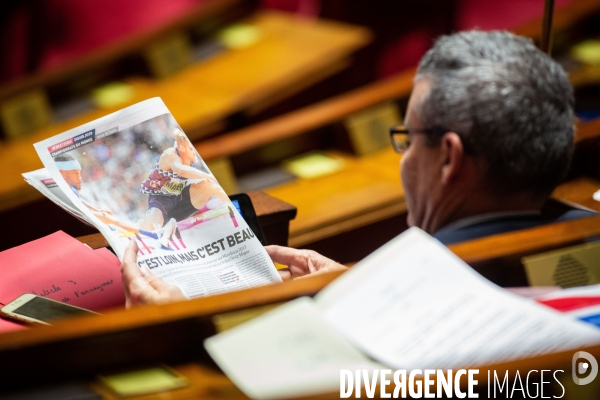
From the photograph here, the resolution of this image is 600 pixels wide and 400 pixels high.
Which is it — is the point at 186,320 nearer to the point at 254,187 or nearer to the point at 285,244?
the point at 285,244

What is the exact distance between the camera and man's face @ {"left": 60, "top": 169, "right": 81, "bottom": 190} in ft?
3.86

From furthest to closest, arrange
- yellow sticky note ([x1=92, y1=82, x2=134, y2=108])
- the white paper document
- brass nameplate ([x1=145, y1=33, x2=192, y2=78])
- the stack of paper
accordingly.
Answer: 1. brass nameplate ([x1=145, y1=33, x2=192, y2=78])
2. yellow sticky note ([x1=92, y1=82, x2=134, y2=108])
3. the stack of paper
4. the white paper document

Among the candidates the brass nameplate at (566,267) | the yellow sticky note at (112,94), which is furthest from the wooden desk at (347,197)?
the yellow sticky note at (112,94)

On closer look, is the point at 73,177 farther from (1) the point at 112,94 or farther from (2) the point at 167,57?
(2) the point at 167,57

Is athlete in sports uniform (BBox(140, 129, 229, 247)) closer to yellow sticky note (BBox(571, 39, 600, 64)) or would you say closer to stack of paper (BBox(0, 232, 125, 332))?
stack of paper (BBox(0, 232, 125, 332))

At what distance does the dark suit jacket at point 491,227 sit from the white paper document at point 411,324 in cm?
27

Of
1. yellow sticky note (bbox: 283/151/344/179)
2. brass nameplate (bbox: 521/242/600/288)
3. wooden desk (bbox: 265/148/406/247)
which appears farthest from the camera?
yellow sticky note (bbox: 283/151/344/179)

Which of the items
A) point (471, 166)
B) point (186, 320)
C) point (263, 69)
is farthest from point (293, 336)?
point (263, 69)

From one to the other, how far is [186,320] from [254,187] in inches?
46.3

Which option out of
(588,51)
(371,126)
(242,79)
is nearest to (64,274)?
(371,126)

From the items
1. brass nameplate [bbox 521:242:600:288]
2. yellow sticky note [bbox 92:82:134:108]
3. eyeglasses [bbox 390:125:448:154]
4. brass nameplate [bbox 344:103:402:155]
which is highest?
yellow sticky note [bbox 92:82:134:108]

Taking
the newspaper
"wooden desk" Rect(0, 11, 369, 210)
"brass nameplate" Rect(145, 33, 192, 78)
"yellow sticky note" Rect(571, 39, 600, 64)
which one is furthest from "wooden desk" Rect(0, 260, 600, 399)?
"brass nameplate" Rect(145, 33, 192, 78)

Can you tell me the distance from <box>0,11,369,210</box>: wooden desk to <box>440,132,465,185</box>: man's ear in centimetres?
124

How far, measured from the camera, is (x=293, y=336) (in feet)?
2.80
